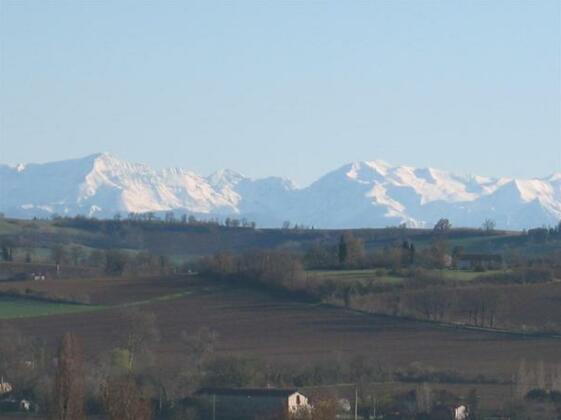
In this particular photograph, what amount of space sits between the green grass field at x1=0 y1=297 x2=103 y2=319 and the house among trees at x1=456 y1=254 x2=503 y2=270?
59.4 ft

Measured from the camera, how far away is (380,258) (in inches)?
2832

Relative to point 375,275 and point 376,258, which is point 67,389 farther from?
point 376,258

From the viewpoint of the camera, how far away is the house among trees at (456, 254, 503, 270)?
7012cm

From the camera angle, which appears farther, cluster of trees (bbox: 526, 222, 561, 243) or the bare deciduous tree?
cluster of trees (bbox: 526, 222, 561, 243)

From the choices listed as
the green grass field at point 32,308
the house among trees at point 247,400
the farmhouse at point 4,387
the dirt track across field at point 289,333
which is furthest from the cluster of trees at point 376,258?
the house among trees at point 247,400

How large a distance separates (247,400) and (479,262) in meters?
33.4

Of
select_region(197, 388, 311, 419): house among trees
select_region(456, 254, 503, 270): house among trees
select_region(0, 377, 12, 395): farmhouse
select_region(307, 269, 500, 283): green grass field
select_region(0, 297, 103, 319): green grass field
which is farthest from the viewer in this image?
select_region(456, 254, 503, 270): house among trees

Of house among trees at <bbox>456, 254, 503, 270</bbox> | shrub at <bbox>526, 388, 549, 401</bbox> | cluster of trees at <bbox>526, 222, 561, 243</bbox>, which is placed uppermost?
cluster of trees at <bbox>526, 222, 561, 243</bbox>

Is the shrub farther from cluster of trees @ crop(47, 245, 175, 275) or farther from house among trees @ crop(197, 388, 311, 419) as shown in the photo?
cluster of trees @ crop(47, 245, 175, 275)

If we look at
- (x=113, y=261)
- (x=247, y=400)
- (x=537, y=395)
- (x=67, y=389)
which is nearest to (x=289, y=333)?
(x=247, y=400)

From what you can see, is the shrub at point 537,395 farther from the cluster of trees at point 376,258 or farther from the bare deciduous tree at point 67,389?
the cluster of trees at point 376,258

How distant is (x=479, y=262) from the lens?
2852 inches

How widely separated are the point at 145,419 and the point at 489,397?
11215 mm

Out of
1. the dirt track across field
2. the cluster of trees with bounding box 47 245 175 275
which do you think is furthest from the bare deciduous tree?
the cluster of trees with bounding box 47 245 175 275
